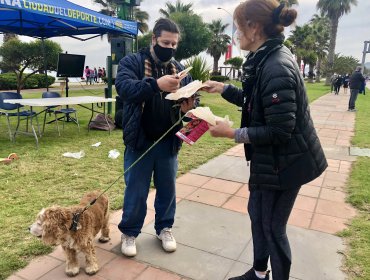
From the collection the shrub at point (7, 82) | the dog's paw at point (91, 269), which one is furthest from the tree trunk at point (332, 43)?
the dog's paw at point (91, 269)

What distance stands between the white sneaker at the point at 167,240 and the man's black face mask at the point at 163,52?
1.48 m

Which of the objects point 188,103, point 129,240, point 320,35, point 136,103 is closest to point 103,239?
point 129,240

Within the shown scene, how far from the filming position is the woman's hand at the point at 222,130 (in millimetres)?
1983

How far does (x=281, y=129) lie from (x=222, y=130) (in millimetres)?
363

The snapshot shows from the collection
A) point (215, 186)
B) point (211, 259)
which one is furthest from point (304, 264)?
point (215, 186)

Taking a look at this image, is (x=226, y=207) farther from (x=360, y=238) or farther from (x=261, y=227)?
(x=261, y=227)

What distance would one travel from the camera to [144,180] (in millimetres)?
2762

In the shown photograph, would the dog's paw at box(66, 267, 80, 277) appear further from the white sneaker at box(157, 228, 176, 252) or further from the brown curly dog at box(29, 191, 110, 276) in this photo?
the white sneaker at box(157, 228, 176, 252)

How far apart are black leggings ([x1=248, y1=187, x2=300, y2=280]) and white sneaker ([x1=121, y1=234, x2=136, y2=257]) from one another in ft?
3.65

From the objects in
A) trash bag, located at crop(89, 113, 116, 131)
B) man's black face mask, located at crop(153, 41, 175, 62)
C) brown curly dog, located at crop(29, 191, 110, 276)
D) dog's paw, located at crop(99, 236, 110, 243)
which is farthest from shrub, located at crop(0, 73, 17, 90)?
man's black face mask, located at crop(153, 41, 175, 62)

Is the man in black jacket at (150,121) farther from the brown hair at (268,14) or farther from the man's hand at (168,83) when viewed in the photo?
the brown hair at (268,14)

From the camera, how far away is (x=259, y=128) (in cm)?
187

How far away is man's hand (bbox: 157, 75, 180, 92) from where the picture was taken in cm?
228

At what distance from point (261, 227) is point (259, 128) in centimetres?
72
